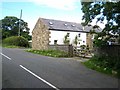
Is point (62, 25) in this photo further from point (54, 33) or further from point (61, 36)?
point (54, 33)

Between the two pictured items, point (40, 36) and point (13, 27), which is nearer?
point (40, 36)

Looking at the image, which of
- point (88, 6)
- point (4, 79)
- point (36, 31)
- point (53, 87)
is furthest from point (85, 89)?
point (36, 31)

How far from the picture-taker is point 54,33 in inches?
1879

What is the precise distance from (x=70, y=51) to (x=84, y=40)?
2572 centimetres

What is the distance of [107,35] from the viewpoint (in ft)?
60.5

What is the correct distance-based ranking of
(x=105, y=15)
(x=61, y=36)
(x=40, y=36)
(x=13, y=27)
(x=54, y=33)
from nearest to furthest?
1. (x=105, y=15)
2. (x=40, y=36)
3. (x=54, y=33)
4. (x=61, y=36)
5. (x=13, y=27)

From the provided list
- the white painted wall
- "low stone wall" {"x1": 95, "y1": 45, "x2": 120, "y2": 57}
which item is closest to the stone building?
the white painted wall

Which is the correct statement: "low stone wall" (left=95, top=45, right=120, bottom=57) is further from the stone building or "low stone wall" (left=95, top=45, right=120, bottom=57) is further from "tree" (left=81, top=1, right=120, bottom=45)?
the stone building

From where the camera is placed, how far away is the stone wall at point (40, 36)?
149 feet

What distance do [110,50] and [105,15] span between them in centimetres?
375

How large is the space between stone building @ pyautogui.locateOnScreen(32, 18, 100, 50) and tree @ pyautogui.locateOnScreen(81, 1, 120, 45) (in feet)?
80.1

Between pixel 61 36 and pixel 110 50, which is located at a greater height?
pixel 61 36

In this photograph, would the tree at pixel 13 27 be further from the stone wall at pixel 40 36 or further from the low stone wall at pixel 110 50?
the low stone wall at pixel 110 50

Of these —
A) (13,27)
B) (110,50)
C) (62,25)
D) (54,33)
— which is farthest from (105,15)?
(13,27)
